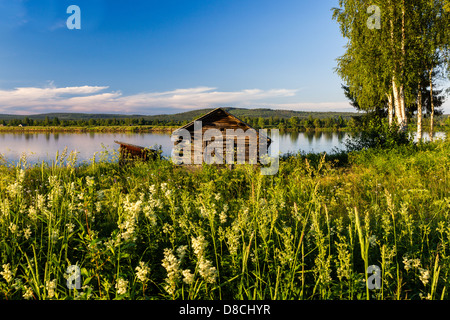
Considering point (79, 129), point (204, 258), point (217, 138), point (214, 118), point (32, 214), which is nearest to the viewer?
point (204, 258)

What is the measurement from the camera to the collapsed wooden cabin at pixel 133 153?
1122 centimetres

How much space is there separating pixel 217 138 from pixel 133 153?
406 cm

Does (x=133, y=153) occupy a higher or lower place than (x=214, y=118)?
lower

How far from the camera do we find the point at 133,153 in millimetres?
12555

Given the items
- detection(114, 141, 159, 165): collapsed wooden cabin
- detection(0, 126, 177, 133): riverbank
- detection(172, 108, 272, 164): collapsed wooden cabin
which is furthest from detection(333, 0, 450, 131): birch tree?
detection(0, 126, 177, 133): riverbank

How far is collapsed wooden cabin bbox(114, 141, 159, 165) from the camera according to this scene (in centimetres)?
1122

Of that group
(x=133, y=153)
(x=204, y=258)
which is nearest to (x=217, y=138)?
(x=133, y=153)

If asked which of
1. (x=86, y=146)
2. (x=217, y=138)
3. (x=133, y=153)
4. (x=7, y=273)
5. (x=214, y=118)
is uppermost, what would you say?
(x=214, y=118)

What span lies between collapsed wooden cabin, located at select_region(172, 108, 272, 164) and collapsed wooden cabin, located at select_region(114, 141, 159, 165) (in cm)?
154

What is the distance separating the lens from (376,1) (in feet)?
55.4

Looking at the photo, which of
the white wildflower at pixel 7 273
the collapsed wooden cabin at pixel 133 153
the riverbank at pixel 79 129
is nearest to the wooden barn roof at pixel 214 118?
the collapsed wooden cabin at pixel 133 153

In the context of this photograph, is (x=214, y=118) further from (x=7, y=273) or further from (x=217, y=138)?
(x=7, y=273)

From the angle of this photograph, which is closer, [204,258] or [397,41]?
[204,258]
